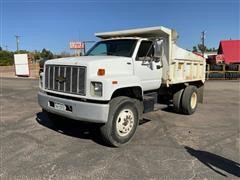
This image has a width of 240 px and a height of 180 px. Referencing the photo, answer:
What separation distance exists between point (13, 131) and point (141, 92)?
3175mm

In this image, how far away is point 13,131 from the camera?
20.3 feet

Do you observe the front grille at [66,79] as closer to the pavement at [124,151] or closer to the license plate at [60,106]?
the license plate at [60,106]

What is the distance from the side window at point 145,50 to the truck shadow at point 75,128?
6.46 ft

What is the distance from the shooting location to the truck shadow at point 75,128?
586cm

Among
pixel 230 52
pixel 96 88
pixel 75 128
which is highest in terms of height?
pixel 230 52

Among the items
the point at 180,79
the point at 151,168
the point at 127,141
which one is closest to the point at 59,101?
the point at 127,141

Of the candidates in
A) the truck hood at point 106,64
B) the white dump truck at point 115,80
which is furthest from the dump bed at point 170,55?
the truck hood at point 106,64

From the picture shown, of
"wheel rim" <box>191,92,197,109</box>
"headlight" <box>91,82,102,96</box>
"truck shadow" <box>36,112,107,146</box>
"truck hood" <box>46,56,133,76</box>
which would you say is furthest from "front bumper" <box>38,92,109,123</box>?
"wheel rim" <box>191,92,197,109</box>

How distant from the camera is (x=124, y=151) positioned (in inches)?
196

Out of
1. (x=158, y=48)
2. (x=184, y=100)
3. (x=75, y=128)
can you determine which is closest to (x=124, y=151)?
(x=75, y=128)

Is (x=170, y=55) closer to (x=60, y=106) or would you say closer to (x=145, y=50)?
(x=145, y=50)

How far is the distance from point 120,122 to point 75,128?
5.40 feet

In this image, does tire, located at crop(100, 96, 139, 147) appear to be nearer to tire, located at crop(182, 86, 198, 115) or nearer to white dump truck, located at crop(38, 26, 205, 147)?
white dump truck, located at crop(38, 26, 205, 147)

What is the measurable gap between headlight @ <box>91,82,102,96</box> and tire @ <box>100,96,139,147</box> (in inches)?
14.0
